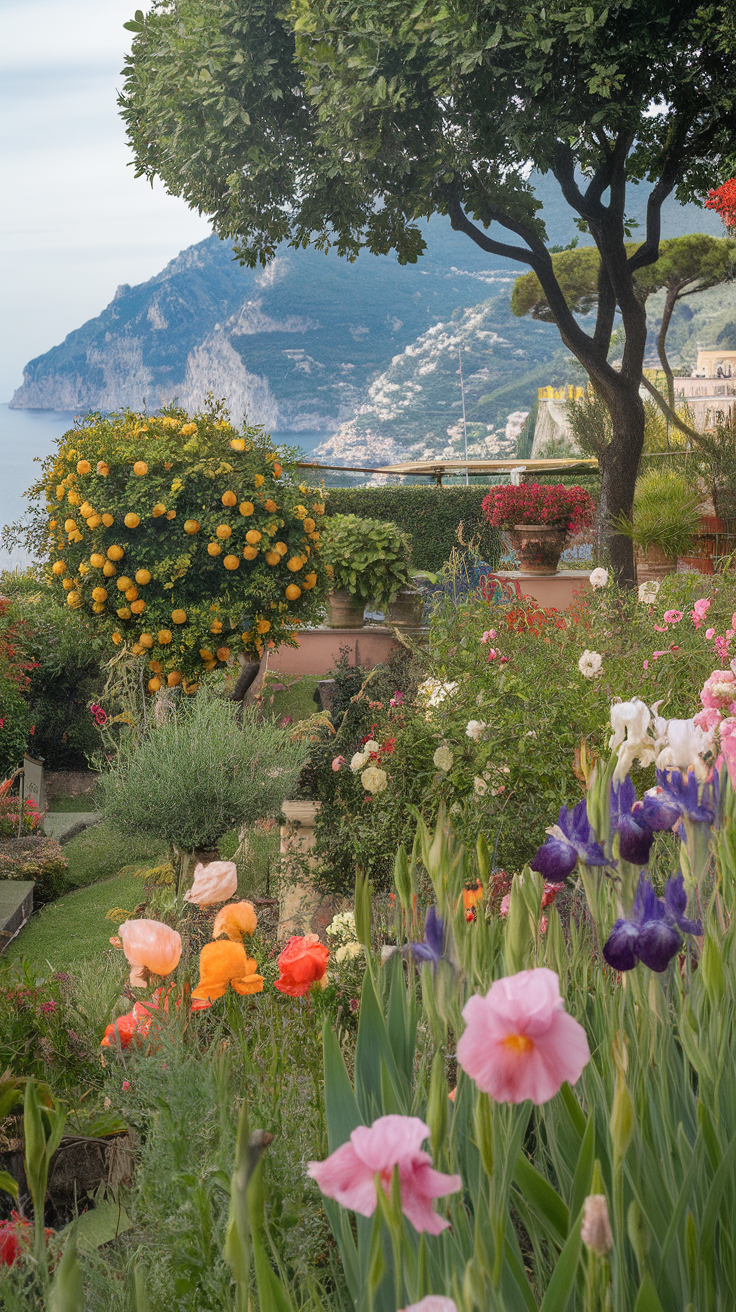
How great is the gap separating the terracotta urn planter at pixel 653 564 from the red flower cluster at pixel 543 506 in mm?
749

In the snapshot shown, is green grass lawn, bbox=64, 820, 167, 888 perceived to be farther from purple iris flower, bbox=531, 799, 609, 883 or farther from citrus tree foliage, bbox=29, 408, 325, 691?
purple iris flower, bbox=531, 799, 609, 883

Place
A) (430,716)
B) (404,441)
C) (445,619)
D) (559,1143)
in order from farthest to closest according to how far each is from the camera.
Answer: (404,441) < (445,619) < (430,716) < (559,1143)

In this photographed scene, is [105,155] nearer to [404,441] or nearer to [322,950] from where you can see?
[322,950]

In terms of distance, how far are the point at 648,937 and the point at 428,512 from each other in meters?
11.3

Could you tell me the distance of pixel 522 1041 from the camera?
1.95 feet

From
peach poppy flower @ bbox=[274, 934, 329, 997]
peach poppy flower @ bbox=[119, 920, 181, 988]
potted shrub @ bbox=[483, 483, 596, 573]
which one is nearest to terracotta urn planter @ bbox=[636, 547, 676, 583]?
potted shrub @ bbox=[483, 483, 596, 573]

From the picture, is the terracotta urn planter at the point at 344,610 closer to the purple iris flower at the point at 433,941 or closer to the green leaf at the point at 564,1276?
the purple iris flower at the point at 433,941

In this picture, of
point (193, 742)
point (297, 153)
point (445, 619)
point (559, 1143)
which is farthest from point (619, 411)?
point (559, 1143)

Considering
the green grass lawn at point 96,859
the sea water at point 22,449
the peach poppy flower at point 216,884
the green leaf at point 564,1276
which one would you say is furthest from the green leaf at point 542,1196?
the sea water at point 22,449

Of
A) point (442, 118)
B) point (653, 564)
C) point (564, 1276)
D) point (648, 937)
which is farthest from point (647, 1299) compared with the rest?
point (653, 564)

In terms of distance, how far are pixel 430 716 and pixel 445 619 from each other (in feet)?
2.60

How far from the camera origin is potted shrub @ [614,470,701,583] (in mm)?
9422

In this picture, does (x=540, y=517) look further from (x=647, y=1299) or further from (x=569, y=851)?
(x=647, y=1299)

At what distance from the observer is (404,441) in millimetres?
59125
